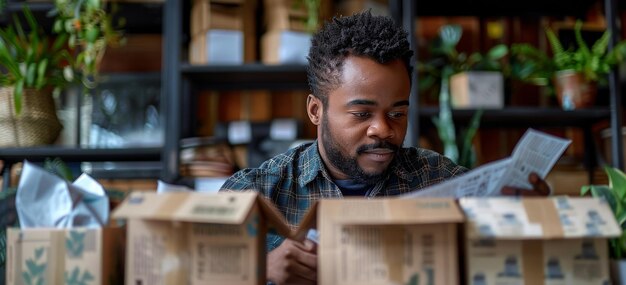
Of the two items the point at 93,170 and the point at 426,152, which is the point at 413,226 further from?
the point at 93,170

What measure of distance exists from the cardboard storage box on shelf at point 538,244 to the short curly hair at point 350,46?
19.2 inches

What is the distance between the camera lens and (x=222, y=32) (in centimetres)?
217

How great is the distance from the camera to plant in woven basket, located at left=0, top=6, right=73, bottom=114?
2084mm

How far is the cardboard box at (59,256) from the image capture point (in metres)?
0.79

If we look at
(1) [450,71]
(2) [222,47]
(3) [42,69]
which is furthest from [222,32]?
(1) [450,71]

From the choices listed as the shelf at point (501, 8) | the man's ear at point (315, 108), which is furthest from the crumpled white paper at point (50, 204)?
the shelf at point (501, 8)

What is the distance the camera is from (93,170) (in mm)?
2379

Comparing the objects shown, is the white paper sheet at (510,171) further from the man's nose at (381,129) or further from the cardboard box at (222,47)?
the cardboard box at (222,47)

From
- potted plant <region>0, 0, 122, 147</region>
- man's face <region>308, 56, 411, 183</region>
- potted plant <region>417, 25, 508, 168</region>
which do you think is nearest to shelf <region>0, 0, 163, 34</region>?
potted plant <region>0, 0, 122, 147</region>

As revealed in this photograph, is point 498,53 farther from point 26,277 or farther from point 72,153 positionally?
point 26,277

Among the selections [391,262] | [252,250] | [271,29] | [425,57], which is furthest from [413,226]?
[425,57]

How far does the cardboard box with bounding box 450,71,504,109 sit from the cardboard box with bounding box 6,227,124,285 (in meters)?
1.58

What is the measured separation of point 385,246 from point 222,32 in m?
1.55

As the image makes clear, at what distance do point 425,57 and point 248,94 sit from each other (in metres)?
0.71
